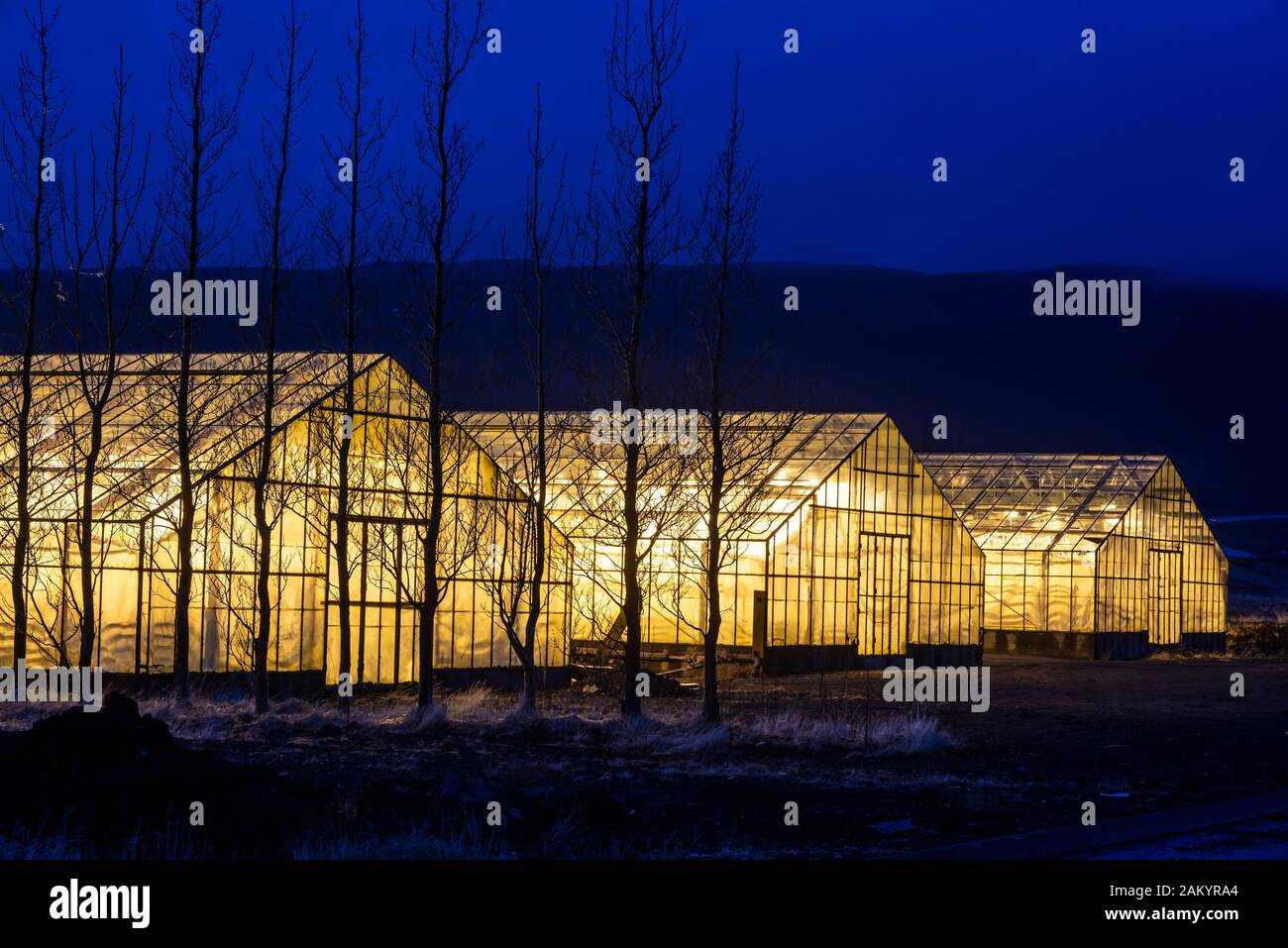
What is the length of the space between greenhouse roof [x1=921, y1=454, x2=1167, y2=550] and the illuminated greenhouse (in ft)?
74.4

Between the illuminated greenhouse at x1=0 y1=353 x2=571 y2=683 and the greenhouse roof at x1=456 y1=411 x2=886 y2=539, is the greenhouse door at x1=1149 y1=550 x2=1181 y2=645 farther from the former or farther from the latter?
the illuminated greenhouse at x1=0 y1=353 x2=571 y2=683

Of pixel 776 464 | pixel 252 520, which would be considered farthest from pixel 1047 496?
pixel 252 520

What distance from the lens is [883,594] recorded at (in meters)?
41.3

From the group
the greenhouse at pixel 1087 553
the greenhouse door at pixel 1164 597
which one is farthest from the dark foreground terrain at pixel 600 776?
the greenhouse door at pixel 1164 597

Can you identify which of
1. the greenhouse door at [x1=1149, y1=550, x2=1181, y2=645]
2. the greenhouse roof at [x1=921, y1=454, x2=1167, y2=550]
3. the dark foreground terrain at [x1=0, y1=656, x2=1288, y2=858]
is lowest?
Answer: the dark foreground terrain at [x1=0, y1=656, x2=1288, y2=858]

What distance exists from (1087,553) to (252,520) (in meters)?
29.8

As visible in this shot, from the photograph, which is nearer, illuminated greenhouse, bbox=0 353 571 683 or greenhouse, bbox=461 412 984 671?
illuminated greenhouse, bbox=0 353 571 683

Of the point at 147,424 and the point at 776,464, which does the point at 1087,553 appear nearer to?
the point at 776,464

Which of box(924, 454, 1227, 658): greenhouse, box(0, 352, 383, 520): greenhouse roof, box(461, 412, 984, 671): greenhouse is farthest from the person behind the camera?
box(924, 454, 1227, 658): greenhouse

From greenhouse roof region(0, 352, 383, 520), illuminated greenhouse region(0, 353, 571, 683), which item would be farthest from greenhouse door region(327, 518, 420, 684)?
greenhouse roof region(0, 352, 383, 520)

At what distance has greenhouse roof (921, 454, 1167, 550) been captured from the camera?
50156 millimetres

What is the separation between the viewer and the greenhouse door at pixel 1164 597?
5191 centimetres
